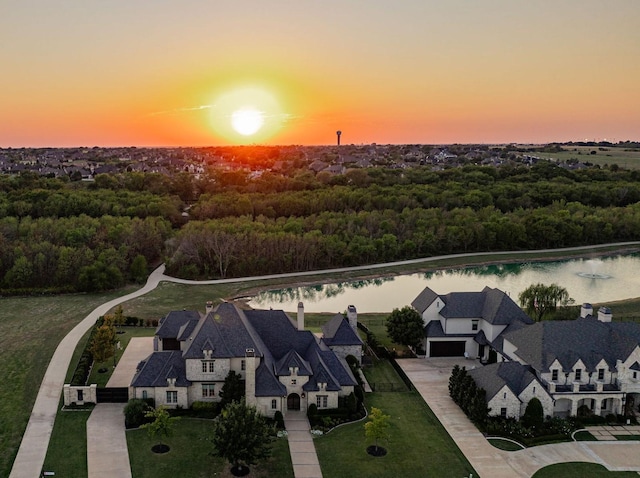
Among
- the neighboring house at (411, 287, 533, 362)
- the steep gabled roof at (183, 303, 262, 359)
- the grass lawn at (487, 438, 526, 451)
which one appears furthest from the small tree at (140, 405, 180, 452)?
the neighboring house at (411, 287, 533, 362)

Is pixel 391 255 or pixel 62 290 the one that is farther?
pixel 391 255

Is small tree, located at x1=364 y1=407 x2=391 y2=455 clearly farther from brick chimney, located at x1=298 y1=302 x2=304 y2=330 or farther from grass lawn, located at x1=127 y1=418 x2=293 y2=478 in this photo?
brick chimney, located at x1=298 y1=302 x2=304 y2=330

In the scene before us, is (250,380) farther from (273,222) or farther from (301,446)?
(273,222)

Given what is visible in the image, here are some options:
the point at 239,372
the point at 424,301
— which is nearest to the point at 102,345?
the point at 239,372

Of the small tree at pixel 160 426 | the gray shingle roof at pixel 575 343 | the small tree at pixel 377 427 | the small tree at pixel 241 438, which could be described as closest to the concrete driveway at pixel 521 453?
the small tree at pixel 377 427

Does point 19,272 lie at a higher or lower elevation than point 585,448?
higher

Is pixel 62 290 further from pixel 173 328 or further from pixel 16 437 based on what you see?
pixel 16 437

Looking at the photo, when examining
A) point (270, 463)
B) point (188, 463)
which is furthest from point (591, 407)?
point (188, 463)
